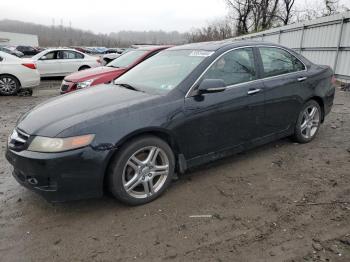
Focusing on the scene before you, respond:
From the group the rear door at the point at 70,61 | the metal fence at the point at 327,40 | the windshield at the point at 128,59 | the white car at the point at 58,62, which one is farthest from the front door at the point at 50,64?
the metal fence at the point at 327,40

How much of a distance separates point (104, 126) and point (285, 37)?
14609 millimetres

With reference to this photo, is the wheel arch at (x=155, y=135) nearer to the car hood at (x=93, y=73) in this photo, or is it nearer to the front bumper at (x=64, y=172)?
the front bumper at (x=64, y=172)

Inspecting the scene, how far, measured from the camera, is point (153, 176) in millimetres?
3424

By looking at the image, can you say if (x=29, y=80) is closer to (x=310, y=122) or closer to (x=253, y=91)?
(x=253, y=91)

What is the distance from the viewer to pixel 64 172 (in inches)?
115

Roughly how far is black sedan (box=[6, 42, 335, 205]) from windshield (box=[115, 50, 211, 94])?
0.7 inches

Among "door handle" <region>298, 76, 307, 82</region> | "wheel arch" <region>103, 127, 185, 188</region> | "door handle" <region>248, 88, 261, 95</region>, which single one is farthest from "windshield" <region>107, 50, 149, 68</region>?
"wheel arch" <region>103, 127, 185, 188</region>

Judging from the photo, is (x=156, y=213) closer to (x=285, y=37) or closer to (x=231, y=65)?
(x=231, y=65)

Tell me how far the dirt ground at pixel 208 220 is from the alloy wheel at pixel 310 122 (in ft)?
2.48

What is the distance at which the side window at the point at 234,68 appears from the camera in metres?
3.86

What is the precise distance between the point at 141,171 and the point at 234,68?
176cm

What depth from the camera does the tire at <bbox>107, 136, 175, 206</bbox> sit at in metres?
3.13

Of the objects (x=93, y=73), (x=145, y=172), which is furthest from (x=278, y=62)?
(x=93, y=73)

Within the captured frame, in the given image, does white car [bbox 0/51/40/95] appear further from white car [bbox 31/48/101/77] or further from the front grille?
the front grille
